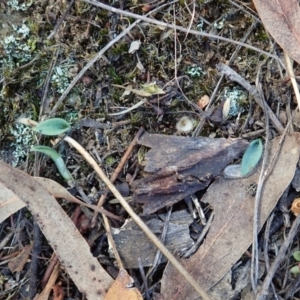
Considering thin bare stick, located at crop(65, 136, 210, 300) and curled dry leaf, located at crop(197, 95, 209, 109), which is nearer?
thin bare stick, located at crop(65, 136, 210, 300)

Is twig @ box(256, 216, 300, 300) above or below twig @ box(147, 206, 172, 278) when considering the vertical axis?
below

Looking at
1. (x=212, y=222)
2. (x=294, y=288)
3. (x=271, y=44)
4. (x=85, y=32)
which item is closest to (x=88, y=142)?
(x=85, y=32)

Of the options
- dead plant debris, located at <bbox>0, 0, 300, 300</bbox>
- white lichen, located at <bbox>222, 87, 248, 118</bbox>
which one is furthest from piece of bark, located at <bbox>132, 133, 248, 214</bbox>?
white lichen, located at <bbox>222, 87, 248, 118</bbox>

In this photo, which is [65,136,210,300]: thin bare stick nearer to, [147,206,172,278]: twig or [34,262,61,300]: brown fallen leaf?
[147,206,172,278]: twig

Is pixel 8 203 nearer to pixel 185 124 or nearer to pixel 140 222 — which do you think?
pixel 140 222

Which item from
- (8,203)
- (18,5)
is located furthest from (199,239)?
(18,5)

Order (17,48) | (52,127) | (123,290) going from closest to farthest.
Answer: (123,290), (52,127), (17,48)

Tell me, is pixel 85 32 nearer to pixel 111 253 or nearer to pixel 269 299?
pixel 111 253
